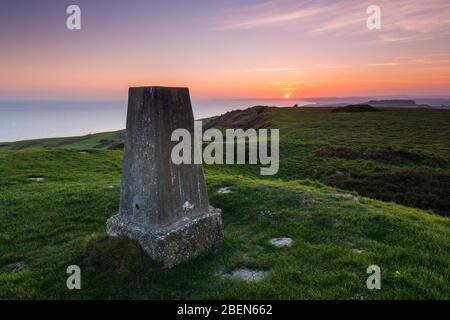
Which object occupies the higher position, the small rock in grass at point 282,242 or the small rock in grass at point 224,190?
the small rock in grass at point 224,190

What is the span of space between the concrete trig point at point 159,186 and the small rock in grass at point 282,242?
1877mm

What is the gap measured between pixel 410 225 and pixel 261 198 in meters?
5.25

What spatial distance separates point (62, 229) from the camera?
11250mm

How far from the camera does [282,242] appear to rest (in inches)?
365

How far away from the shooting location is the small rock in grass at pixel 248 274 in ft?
24.1

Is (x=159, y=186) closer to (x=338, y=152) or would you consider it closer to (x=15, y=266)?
(x=15, y=266)

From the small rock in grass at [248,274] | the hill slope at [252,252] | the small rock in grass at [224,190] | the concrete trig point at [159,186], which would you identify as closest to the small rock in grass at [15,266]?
the hill slope at [252,252]

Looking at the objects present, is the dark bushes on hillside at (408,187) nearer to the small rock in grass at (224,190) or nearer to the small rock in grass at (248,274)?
the small rock in grass at (224,190)

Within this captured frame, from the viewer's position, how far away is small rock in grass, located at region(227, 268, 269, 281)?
289 inches

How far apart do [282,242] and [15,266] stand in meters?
7.20

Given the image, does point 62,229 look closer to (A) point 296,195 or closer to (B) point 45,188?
(B) point 45,188

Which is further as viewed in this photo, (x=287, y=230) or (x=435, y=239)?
(x=287, y=230)

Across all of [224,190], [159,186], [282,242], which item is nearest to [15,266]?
[159,186]
